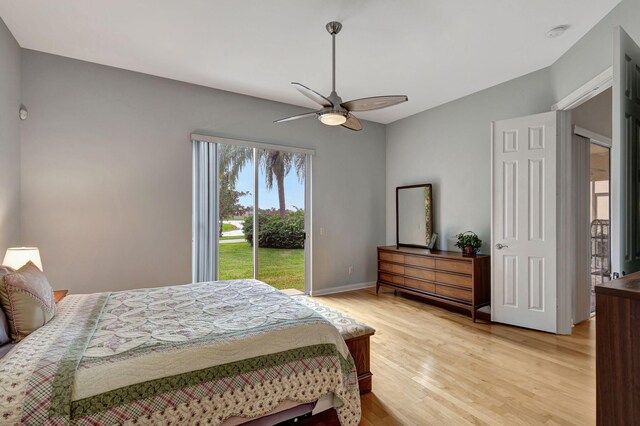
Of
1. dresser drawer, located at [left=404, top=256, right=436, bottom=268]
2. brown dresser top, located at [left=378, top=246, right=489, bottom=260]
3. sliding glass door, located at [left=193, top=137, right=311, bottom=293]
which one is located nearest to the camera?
brown dresser top, located at [left=378, top=246, right=489, bottom=260]

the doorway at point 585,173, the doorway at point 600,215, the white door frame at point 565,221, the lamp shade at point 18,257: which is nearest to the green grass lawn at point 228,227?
the lamp shade at point 18,257

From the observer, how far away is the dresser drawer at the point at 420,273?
4.14m

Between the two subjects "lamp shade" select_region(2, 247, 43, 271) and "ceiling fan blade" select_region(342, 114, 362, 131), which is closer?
"lamp shade" select_region(2, 247, 43, 271)

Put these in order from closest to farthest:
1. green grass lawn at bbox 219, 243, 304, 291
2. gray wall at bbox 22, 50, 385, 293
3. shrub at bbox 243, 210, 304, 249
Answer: gray wall at bbox 22, 50, 385, 293 < green grass lawn at bbox 219, 243, 304, 291 < shrub at bbox 243, 210, 304, 249

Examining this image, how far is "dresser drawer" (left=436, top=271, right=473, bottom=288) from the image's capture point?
12.1 ft

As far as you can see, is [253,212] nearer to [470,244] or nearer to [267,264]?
[267,264]

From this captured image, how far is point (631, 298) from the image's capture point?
987mm

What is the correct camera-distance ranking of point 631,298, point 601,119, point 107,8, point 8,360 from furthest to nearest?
1. point 601,119
2. point 107,8
3. point 8,360
4. point 631,298

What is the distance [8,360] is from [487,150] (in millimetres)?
4728

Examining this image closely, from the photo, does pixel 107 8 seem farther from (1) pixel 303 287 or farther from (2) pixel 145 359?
(1) pixel 303 287

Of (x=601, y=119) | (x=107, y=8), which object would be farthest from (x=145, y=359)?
(x=601, y=119)

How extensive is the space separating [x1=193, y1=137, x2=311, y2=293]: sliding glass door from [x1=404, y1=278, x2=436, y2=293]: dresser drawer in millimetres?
1520

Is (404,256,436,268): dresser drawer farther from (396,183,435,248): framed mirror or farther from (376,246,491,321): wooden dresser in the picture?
(396,183,435,248): framed mirror

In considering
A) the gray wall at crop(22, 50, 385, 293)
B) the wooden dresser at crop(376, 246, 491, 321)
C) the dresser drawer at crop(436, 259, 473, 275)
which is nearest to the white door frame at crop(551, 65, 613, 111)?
the wooden dresser at crop(376, 246, 491, 321)
